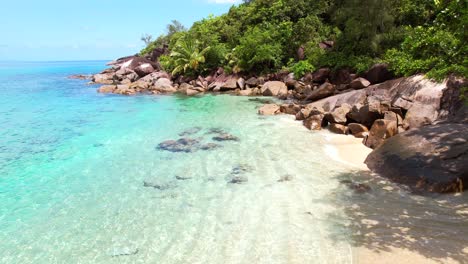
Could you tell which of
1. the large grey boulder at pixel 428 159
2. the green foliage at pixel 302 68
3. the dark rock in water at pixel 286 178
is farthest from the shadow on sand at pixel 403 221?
the green foliage at pixel 302 68

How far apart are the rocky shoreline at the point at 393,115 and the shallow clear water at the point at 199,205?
78cm

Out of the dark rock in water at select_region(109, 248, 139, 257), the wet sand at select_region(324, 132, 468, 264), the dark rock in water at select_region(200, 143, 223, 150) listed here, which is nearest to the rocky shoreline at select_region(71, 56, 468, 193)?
the wet sand at select_region(324, 132, 468, 264)

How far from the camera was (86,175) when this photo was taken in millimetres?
10383

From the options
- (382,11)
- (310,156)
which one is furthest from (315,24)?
(310,156)

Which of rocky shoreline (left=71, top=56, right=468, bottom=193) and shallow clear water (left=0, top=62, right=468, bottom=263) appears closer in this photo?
shallow clear water (left=0, top=62, right=468, bottom=263)

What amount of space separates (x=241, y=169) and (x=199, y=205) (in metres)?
2.73

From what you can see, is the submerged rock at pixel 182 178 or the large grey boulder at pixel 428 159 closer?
the large grey boulder at pixel 428 159

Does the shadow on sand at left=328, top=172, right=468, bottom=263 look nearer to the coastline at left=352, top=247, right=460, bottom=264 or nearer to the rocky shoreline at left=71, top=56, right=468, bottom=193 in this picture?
the coastline at left=352, top=247, right=460, bottom=264

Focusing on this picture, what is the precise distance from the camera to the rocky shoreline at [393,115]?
862 cm

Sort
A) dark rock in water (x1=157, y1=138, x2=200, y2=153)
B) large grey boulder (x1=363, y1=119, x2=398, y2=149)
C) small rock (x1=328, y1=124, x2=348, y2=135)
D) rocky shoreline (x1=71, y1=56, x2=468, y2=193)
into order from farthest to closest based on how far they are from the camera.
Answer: small rock (x1=328, y1=124, x2=348, y2=135)
dark rock in water (x1=157, y1=138, x2=200, y2=153)
large grey boulder (x1=363, y1=119, x2=398, y2=149)
rocky shoreline (x1=71, y1=56, x2=468, y2=193)

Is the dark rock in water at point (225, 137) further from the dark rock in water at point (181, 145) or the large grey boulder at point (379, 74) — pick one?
the large grey boulder at point (379, 74)

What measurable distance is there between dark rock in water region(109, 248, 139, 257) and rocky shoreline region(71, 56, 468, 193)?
22.4 feet

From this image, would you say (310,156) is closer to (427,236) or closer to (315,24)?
(427,236)

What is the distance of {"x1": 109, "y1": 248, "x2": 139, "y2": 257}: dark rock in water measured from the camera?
6145mm
